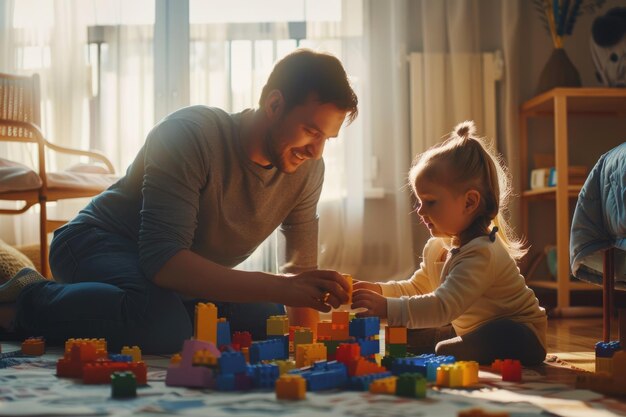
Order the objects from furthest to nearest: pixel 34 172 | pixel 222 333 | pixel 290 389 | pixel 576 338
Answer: pixel 34 172
pixel 576 338
pixel 222 333
pixel 290 389

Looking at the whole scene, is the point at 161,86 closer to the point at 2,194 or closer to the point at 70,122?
the point at 70,122

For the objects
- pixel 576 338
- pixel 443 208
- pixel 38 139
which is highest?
pixel 38 139

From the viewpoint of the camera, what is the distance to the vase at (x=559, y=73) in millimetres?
3229

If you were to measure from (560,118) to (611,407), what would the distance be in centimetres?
215

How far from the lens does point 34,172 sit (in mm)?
2684

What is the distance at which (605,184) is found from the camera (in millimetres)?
2010

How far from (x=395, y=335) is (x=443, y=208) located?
0.30 metres

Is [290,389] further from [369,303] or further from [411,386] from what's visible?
[369,303]

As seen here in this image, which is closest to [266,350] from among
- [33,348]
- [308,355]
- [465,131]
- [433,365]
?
[308,355]

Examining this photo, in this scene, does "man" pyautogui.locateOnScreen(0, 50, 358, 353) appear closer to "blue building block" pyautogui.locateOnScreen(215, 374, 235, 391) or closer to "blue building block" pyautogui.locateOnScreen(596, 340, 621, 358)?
"blue building block" pyautogui.locateOnScreen(215, 374, 235, 391)

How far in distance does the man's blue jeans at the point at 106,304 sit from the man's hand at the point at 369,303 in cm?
39

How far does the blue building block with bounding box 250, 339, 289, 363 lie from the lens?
1351mm

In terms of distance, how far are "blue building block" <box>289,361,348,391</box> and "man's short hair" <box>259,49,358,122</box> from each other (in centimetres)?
55

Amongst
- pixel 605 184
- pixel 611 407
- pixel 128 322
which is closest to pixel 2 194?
pixel 128 322
